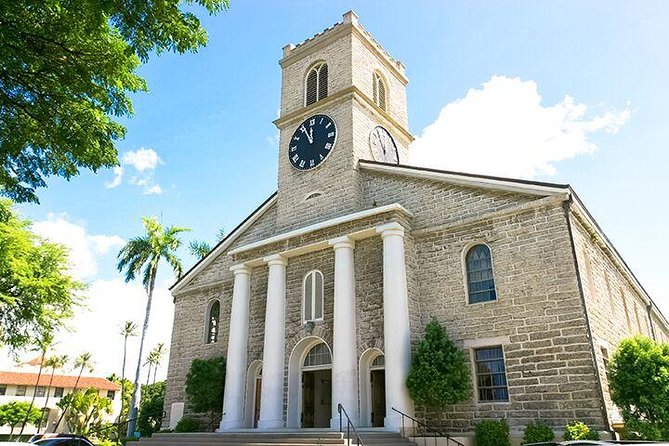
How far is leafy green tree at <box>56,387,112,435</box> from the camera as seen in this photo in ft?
140

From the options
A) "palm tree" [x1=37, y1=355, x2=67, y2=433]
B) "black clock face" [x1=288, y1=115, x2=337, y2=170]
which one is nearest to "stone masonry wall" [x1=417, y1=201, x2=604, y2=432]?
"black clock face" [x1=288, y1=115, x2=337, y2=170]

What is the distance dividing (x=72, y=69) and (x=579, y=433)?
43.7ft

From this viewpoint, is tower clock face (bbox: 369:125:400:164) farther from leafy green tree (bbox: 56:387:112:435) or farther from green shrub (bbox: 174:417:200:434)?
leafy green tree (bbox: 56:387:112:435)

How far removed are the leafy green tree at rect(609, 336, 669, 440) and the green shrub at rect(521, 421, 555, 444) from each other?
1.93 m

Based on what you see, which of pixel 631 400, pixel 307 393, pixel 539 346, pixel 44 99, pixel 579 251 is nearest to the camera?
pixel 44 99

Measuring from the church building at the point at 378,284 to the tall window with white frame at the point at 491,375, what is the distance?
40 mm

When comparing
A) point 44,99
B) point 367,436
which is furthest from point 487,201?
point 44,99

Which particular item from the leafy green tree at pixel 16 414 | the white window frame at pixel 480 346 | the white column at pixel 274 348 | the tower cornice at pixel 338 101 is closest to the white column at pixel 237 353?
the white column at pixel 274 348

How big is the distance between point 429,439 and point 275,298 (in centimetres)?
757

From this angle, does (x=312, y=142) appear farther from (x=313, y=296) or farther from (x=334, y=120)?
(x=313, y=296)

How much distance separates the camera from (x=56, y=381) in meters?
57.9

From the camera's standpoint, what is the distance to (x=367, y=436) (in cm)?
1349

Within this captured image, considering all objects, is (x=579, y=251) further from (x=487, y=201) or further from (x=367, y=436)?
(x=367, y=436)

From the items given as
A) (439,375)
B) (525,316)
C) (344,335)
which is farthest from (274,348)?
(525,316)
